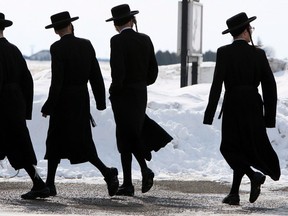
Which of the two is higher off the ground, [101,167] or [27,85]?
[27,85]

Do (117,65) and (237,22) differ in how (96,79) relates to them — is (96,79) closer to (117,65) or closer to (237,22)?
(117,65)

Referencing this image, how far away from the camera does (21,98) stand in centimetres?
1109

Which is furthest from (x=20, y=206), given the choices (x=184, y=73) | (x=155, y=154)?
(x=184, y=73)

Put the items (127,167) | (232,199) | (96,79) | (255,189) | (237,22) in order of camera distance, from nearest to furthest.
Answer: (255,189)
(232,199)
(237,22)
(96,79)
(127,167)

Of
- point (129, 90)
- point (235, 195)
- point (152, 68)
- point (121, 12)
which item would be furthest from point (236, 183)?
point (121, 12)

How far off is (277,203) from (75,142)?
182 cm

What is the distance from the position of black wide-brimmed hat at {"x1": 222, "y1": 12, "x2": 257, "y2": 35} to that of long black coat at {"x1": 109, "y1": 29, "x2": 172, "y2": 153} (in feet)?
2.83

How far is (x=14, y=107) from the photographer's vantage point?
11.0 meters

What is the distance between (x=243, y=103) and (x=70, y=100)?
1509mm

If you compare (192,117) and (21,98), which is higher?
(21,98)

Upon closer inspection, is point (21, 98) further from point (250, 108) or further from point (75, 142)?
point (250, 108)

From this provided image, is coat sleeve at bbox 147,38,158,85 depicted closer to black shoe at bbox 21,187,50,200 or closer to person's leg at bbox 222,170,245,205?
person's leg at bbox 222,170,245,205

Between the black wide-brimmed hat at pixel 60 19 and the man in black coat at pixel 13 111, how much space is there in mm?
390

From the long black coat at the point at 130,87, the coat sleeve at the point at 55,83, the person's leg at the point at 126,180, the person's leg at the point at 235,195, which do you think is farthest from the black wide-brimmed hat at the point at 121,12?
the person's leg at the point at 235,195
